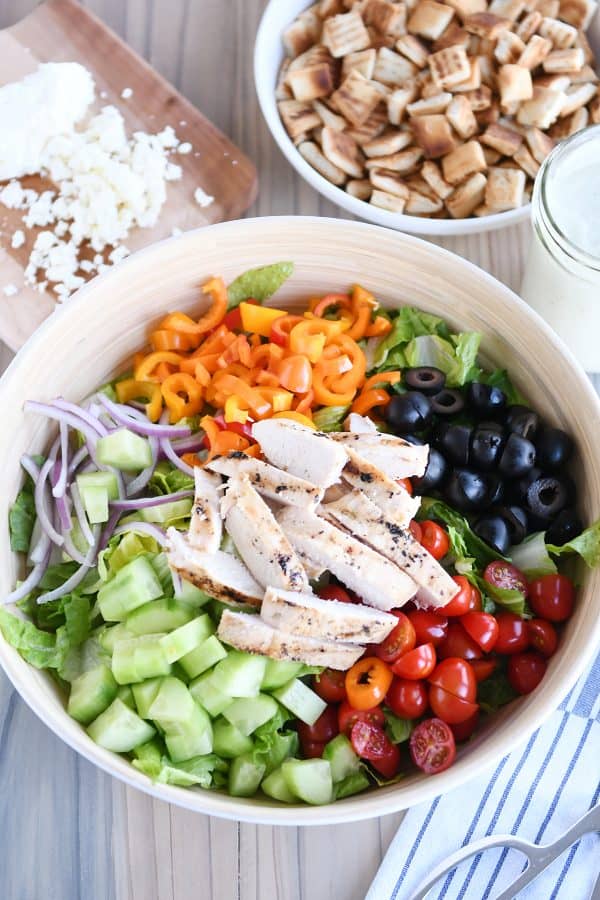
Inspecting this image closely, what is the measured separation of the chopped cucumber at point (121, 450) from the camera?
2.28m

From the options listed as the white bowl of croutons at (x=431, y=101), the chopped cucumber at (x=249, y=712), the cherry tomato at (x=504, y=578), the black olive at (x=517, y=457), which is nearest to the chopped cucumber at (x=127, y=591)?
the chopped cucumber at (x=249, y=712)

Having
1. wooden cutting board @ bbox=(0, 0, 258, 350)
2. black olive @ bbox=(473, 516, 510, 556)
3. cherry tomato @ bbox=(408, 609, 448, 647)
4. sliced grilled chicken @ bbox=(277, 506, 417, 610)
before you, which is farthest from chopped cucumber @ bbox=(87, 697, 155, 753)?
wooden cutting board @ bbox=(0, 0, 258, 350)

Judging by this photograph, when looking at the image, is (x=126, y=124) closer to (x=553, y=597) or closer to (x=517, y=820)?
(x=553, y=597)

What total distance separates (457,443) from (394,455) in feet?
0.63

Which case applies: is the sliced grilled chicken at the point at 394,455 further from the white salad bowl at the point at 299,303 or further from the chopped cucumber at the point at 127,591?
the chopped cucumber at the point at 127,591

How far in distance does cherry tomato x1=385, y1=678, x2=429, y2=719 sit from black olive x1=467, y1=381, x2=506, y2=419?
66 cm

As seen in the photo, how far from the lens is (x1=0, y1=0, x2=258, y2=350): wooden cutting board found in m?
2.79

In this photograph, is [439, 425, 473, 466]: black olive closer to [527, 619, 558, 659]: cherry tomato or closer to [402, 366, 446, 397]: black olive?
[402, 366, 446, 397]: black olive

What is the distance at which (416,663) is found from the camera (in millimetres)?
2047

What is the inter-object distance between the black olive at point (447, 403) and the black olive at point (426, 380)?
18 millimetres

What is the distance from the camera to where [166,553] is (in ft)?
7.02

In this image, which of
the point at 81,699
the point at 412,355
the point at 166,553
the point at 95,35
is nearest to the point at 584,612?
the point at 412,355

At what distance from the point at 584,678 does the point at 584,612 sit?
34cm

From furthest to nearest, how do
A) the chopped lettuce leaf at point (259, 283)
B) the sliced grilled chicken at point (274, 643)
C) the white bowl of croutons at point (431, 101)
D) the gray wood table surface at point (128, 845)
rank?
the white bowl of croutons at point (431, 101) → the chopped lettuce leaf at point (259, 283) → the gray wood table surface at point (128, 845) → the sliced grilled chicken at point (274, 643)
